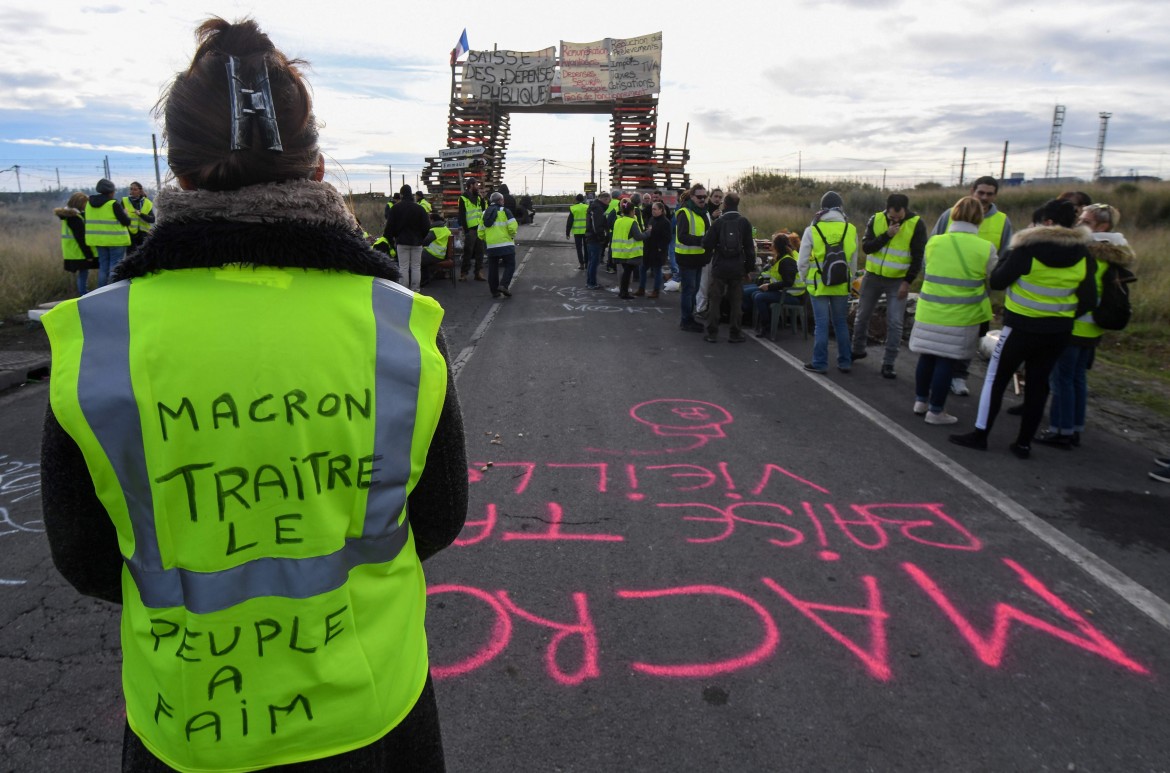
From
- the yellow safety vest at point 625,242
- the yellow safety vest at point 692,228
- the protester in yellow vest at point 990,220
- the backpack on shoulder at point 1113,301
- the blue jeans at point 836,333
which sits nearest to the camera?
the backpack on shoulder at point 1113,301

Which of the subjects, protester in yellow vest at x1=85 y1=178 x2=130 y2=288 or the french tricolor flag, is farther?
the french tricolor flag

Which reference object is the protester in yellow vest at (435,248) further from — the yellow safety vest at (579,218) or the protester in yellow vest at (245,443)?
the protester in yellow vest at (245,443)

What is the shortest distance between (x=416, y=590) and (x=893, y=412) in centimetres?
617

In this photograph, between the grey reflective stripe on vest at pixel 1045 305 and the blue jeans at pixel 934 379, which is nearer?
the grey reflective stripe on vest at pixel 1045 305

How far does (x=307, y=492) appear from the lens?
1285mm

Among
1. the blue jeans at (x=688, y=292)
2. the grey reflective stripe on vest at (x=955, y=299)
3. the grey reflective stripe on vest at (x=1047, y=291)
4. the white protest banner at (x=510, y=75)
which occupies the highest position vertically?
the white protest banner at (x=510, y=75)

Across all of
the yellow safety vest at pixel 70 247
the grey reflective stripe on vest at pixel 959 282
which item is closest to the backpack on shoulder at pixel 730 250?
the grey reflective stripe on vest at pixel 959 282

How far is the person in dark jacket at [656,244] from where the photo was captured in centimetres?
1313

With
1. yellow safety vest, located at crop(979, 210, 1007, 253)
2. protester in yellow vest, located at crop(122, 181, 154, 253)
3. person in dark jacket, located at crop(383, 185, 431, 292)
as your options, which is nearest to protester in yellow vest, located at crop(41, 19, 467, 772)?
yellow safety vest, located at crop(979, 210, 1007, 253)

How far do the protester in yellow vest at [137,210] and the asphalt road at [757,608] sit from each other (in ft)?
21.4

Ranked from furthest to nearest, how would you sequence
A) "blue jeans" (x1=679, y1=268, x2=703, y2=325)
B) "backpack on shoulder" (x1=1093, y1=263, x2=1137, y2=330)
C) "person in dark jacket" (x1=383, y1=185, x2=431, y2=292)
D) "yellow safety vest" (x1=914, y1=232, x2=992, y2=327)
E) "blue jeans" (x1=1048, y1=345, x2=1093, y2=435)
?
"person in dark jacket" (x1=383, y1=185, x2=431, y2=292), "blue jeans" (x1=679, y1=268, x2=703, y2=325), "yellow safety vest" (x1=914, y1=232, x2=992, y2=327), "blue jeans" (x1=1048, y1=345, x2=1093, y2=435), "backpack on shoulder" (x1=1093, y1=263, x2=1137, y2=330)

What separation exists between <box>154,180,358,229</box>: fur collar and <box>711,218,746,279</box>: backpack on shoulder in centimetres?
869

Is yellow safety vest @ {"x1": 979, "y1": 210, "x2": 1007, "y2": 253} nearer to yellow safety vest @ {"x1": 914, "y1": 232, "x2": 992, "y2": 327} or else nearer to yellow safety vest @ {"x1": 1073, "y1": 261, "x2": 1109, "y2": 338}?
yellow safety vest @ {"x1": 914, "y1": 232, "x2": 992, "y2": 327}

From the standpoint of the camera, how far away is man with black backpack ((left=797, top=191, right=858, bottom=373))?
8180mm
